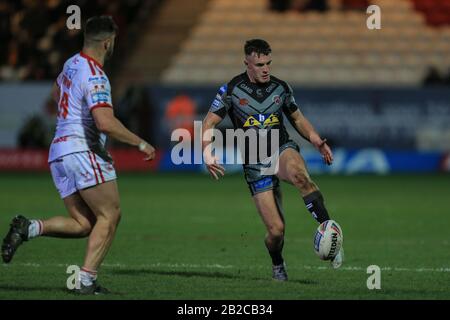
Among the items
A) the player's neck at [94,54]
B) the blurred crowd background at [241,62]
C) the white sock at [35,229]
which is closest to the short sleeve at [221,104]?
the player's neck at [94,54]

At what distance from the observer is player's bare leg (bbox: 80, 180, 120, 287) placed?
330 inches

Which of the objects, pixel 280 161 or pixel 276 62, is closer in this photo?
pixel 280 161

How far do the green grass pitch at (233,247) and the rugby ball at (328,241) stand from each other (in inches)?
11.9

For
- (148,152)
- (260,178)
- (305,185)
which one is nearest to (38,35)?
(260,178)

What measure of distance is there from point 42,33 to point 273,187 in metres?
21.5

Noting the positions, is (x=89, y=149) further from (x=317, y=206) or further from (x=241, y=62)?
(x=241, y=62)

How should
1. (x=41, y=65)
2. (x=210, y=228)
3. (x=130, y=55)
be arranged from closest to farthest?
(x=210, y=228), (x=41, y=65), (x=130, y=55)

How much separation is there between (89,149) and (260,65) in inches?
76.3

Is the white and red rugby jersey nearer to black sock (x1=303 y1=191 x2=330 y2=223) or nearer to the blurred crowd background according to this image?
black sock (x1=303 y1=191 x2=330 y2=223)

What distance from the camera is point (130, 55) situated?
31.3 m

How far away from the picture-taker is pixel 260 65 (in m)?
9.52

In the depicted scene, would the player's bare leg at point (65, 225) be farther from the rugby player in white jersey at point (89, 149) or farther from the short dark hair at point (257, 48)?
the short dark hair at point (257, 48)

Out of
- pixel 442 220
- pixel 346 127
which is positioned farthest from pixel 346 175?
pixel 442 220

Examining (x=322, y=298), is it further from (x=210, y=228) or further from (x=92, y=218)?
(x=210, y=228)
